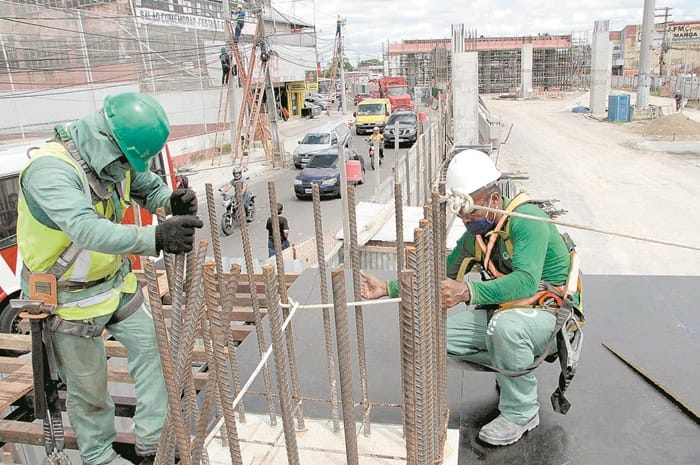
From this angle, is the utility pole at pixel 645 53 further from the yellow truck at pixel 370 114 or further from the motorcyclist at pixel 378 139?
the motorcyclist at pixel 378 139

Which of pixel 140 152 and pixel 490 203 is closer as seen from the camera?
pixel 140 152

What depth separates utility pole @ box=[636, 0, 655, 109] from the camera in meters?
29.5

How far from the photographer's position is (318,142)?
20.2 metres

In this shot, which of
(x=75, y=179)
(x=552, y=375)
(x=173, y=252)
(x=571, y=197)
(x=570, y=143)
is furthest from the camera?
(x=570, y=143)

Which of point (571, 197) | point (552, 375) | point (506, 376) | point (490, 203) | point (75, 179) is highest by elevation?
point (75, 179)

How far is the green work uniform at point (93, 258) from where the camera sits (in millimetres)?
2182

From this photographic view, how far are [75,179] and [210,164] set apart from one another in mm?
19535

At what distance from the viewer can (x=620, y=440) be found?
285 centimetres

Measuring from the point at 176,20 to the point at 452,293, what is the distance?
22057 mm

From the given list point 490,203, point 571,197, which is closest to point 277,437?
point 490,203

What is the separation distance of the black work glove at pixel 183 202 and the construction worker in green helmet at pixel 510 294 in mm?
923

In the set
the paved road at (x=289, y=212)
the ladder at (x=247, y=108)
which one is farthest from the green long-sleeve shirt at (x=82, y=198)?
the ladder at (x=247, y=108)

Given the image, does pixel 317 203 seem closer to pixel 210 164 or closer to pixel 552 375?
pixel 552 375

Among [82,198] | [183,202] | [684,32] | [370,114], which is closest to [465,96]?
[370,114]
